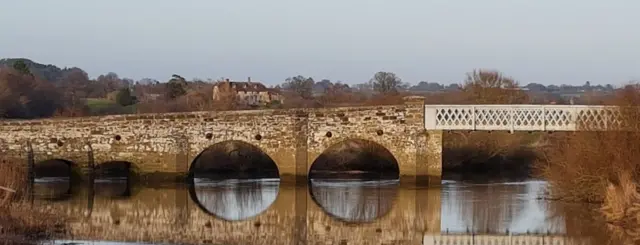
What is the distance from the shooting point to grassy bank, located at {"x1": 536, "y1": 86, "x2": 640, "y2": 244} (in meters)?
22.2

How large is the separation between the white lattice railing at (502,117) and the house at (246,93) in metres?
23.1

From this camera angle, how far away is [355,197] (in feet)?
94.6

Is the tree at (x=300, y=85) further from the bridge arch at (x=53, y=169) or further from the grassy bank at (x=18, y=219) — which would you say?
the grassy bank at (x=18, y=219)

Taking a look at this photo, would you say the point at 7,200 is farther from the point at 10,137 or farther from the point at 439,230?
the point at 10,137

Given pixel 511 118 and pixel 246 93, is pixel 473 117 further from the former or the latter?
pixel 246 93

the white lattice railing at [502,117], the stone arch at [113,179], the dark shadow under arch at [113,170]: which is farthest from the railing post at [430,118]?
the dark shadow under arch at [113,170]

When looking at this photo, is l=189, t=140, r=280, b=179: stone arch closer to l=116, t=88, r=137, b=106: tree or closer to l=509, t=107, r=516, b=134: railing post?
l=509, t=107, r=516, b=134: railing post

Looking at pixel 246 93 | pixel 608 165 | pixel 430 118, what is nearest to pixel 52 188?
pixel 430 118

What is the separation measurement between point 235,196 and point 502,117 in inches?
365

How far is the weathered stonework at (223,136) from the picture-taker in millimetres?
33438

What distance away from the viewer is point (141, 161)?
34406 millimetres

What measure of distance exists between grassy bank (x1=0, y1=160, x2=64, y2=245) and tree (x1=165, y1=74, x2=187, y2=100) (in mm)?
40178

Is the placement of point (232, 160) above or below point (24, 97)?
below

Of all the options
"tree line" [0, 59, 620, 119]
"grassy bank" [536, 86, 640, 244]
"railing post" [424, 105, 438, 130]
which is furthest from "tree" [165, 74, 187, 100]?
"grassy bank" [536, 86, 640, 244]
